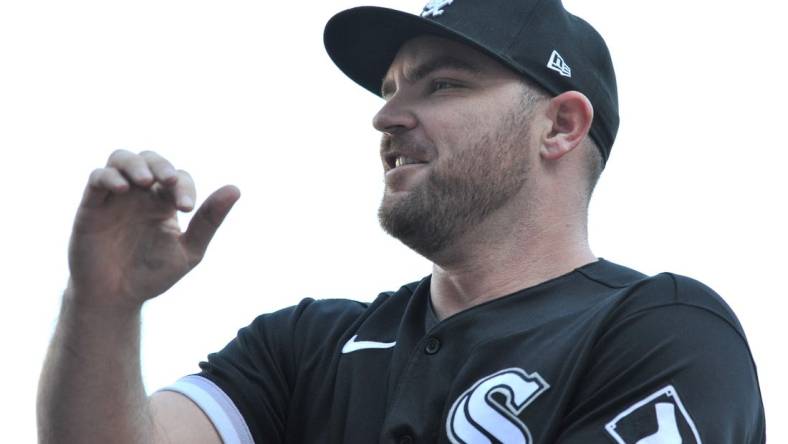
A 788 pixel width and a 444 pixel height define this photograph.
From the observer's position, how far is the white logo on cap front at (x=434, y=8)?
13.6 feet

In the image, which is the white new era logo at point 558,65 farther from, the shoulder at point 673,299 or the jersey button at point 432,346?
the jersey button at point 432,346

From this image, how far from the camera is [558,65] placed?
13.6 feet

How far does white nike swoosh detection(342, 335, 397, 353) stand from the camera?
150 inches

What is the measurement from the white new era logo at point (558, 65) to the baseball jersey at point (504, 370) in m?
0.67

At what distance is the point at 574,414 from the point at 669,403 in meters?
0.26

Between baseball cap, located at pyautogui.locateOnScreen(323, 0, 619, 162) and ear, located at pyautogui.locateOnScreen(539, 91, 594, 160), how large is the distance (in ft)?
0.11

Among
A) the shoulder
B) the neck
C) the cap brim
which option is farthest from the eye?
the shoulder

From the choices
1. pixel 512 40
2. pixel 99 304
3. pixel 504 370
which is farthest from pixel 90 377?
pixel 512 40

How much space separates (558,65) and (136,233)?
1642 mm

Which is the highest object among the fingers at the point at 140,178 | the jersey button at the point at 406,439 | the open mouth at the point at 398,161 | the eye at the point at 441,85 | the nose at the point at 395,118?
the eye at the point at 441,85

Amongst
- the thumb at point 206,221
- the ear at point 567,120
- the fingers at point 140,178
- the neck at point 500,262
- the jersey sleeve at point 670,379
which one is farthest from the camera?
the ear at point 567,120

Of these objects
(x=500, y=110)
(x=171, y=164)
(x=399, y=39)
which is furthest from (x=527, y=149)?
(x=171, y=164)

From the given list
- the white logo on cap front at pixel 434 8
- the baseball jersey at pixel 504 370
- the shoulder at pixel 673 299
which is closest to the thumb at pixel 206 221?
the baseball jersey at pixel 504 370

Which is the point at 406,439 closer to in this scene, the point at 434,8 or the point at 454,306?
the point at 454,306
